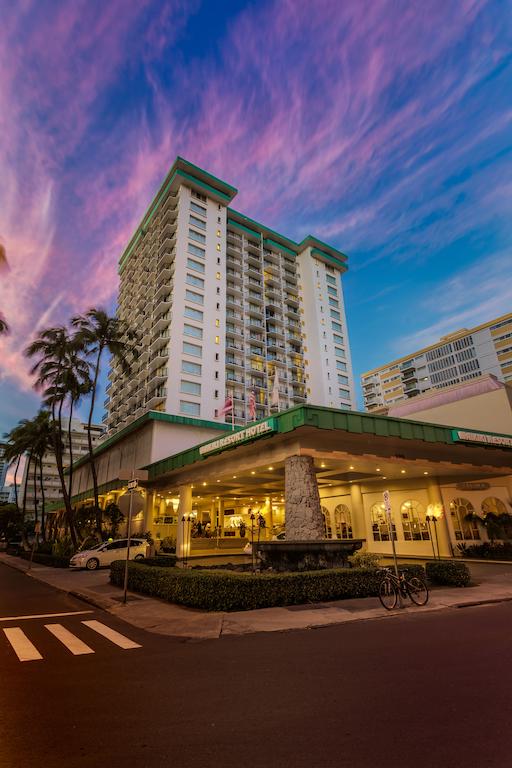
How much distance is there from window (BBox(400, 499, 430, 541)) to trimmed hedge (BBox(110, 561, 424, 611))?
581 inches

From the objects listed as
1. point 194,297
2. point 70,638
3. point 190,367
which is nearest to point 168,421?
point 190,367

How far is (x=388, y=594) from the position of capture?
1091 cm

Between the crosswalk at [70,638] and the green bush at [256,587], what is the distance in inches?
96.5

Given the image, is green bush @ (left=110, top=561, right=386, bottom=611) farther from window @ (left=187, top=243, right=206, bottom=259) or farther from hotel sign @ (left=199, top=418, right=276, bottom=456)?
window @ (left=187, top=243, right=206, bottom=259)

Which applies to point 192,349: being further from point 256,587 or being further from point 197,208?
point 256,587

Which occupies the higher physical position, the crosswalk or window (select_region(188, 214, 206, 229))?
window (select_region(188, 214, 206, 229))

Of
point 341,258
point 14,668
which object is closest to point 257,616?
point 14,668

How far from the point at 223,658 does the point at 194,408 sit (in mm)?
41583

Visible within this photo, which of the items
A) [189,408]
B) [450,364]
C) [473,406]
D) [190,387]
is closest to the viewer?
[473,406]

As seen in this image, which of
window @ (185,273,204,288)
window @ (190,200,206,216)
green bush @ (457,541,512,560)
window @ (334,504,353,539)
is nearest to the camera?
green bush @ (457,541,512,560)

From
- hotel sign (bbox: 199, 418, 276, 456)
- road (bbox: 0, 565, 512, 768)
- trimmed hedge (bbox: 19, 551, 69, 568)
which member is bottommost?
road (bbox: 0, 565, 512, 768)

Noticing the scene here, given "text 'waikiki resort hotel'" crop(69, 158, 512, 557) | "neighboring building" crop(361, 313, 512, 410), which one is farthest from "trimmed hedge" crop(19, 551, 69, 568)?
"neighboring building" crop(361, 313, 512, 410)

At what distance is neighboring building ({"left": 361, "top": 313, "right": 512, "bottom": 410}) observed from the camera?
7969 cm

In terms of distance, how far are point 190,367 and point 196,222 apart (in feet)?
77.5
